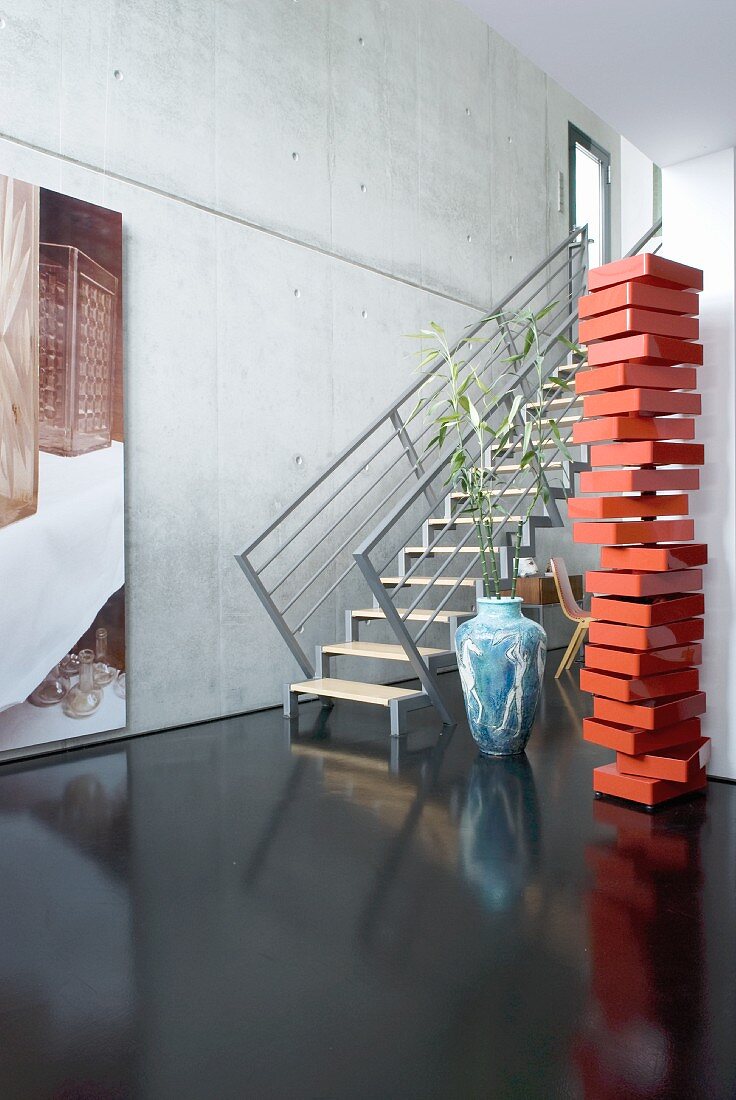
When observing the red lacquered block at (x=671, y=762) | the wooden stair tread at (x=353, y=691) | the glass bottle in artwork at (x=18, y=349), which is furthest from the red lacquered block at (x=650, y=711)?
the glass bottle in artwork at (x=18, y=349)

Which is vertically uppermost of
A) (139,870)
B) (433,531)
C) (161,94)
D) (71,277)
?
(161,94)

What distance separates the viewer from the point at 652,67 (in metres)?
2.88

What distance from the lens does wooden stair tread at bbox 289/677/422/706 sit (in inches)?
176

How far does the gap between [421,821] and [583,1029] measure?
4.48 ft

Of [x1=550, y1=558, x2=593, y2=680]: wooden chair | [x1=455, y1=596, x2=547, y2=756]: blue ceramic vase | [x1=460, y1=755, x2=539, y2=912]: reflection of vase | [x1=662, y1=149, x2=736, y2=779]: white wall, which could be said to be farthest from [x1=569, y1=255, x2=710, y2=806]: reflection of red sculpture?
[x1=550, y1=558, x2=593, y2=680]: wooden chair

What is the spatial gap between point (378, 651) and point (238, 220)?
2.54 m

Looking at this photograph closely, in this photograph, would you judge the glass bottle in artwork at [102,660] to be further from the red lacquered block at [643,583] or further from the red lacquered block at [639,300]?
the red lacquered block at [639,300]

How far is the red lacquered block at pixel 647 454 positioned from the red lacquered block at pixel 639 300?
0.48 meters

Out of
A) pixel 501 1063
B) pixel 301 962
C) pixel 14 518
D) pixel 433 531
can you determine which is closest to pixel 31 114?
pixel 14 518

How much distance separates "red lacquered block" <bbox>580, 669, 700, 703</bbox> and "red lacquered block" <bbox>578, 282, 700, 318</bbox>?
4.35ft

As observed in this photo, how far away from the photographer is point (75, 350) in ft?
13.8

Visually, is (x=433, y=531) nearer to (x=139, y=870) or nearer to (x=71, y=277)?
(x=71, y=277)

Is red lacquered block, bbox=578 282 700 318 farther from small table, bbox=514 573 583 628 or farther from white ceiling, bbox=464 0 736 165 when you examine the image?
small table, bbox=514 573 583 628

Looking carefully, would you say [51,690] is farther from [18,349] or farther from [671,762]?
[671,762]
